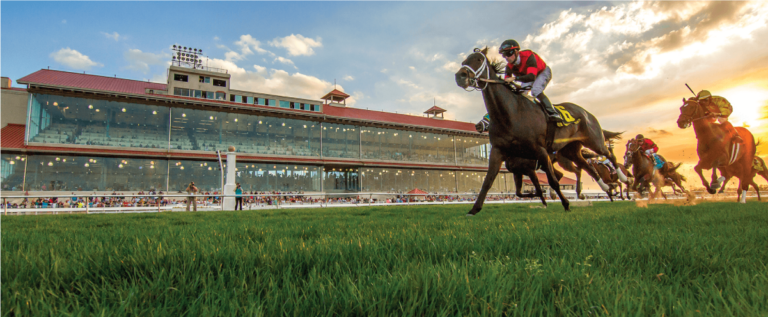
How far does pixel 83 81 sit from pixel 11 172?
10.9 metres

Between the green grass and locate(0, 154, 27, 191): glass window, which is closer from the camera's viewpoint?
the green grass

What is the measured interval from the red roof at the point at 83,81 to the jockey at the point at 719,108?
4285cm

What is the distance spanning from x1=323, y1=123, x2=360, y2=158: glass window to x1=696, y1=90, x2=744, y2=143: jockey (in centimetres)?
3702

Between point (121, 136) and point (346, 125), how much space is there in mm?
24391

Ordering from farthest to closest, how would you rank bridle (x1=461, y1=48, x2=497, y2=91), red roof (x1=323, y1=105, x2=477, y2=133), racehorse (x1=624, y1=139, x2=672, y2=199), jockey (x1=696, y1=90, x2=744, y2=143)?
red roof (x1=323, y1=105, x2=477, y2=133), racehorse (x1=624, y1=139, x2=672, y2=199), jockey (x1=696, y1=90, x2=744, y2=143), bridle (x1=461, y1=48, x2=497, y2=91)

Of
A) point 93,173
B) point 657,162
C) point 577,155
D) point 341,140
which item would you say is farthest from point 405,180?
point 577,155

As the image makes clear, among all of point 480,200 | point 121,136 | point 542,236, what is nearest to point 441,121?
point 121,136

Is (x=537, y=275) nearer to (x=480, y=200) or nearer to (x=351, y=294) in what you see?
(x=351, y=294)

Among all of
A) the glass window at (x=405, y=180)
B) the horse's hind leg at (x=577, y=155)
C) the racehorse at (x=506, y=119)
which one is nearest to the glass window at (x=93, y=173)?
the glass window at (x=405, y=180)

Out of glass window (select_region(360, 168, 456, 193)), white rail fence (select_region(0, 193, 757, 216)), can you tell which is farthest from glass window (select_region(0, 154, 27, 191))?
glass window (select_region(360, 168, 456, 193))

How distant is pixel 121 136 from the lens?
110ft

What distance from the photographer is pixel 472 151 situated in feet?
179

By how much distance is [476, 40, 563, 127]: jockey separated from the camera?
23.0 feet

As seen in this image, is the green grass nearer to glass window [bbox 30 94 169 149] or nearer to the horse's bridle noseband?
the horse's bridle noseband
